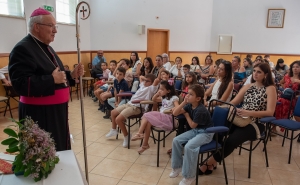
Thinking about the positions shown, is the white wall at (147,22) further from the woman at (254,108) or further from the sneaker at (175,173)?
the sneaker at (175,173)

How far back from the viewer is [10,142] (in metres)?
1.17

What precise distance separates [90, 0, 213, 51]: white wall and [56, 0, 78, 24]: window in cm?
129

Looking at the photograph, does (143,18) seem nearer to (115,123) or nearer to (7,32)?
(7,32)

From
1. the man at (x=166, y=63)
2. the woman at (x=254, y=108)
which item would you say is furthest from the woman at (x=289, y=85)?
the man at (x=166, y=63)

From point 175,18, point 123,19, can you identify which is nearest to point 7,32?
point 123,19

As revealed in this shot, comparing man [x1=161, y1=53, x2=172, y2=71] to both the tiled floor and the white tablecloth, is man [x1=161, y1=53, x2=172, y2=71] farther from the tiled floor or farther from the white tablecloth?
the white tablecloth

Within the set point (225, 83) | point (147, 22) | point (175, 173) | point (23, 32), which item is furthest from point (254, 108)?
point (147, 22)

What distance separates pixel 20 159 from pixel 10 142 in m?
0.10

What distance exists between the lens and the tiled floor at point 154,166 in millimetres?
2545

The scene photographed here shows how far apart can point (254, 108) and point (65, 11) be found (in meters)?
5.95

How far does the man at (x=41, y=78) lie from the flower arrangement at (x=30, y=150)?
1.83 ft

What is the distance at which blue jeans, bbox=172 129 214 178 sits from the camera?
227 centimetres

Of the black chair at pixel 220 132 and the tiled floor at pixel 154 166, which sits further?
the tiled floor at pixel 154 166

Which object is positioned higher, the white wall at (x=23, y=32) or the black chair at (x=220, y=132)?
the white wall at (x=23, y=32)
